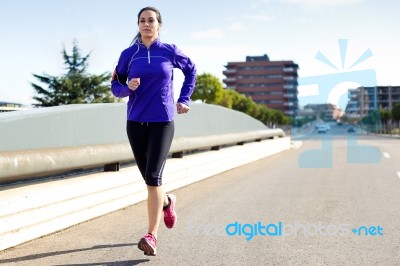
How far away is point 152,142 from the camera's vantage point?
13.9 ft

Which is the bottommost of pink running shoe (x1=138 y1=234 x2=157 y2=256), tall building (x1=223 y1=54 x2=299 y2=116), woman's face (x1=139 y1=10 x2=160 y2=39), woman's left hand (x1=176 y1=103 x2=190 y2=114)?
pink running shoe (x1=138 y1=234 x2=157 y2=256)

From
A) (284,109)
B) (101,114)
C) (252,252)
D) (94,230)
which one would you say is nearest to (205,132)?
(101,114)

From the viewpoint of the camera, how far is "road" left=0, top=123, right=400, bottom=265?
4141 millimetres

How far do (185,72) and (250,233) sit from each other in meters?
1.79

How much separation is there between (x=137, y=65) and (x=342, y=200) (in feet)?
14.7

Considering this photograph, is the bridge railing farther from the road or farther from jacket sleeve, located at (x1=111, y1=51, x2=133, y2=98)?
jacket sleeve, located at (x1=111, y1=51, x2=133, y2=98)

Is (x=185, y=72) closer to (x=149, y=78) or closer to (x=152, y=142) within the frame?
(x=149, y=78)

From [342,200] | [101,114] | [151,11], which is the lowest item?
[342,200]

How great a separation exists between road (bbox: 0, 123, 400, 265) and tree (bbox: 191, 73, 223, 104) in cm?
8650

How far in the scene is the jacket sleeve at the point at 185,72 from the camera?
444 centimetres

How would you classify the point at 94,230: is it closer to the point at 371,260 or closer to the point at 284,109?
the point at 371,260

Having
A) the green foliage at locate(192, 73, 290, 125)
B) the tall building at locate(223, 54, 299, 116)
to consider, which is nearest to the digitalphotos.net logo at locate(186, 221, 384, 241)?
the green foliage at locate(192, 73, 290, 125)

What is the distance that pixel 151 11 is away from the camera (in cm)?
433

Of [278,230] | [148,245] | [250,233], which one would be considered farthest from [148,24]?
[278,230]
